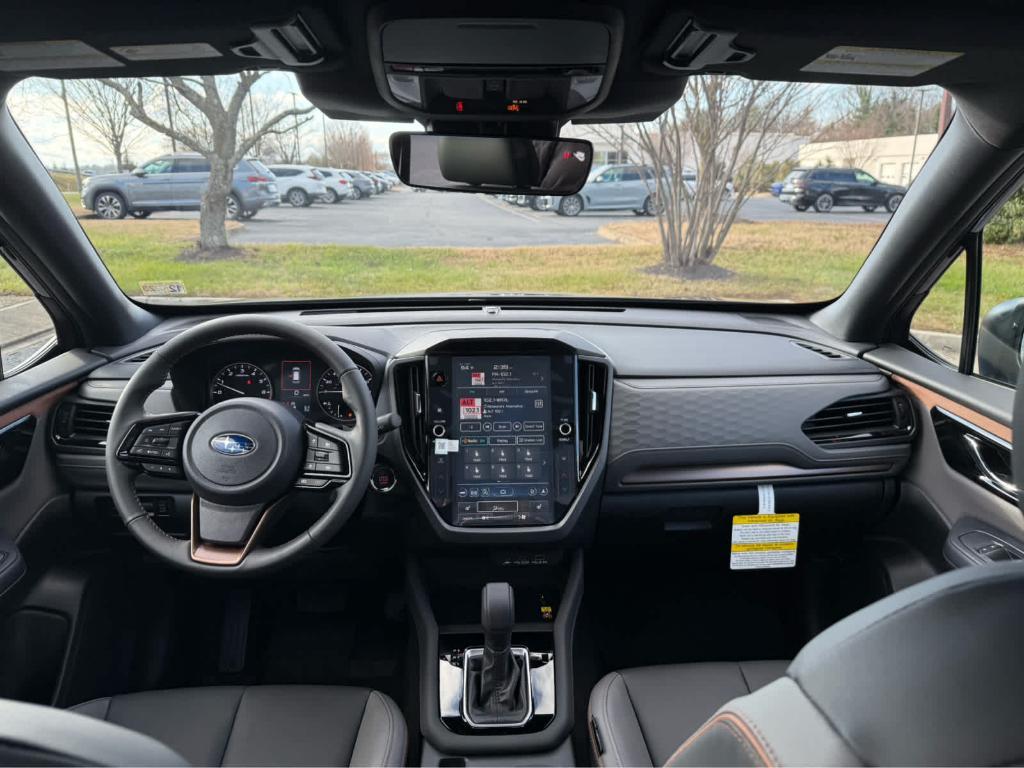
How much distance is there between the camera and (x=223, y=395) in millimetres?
2492

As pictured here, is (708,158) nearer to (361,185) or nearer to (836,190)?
(836,190)

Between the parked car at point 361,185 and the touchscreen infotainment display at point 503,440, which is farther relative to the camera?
the parked car at point 361,185

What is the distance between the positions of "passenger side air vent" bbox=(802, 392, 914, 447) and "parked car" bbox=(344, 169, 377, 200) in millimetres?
1986

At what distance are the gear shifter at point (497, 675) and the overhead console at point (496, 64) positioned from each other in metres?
1.53

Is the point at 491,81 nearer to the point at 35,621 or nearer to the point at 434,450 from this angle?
the point at 434,450

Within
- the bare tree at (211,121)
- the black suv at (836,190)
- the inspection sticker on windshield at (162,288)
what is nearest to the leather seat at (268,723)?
the inspection sticker on windshield at (162,288)

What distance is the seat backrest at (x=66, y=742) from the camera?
2.32 ft

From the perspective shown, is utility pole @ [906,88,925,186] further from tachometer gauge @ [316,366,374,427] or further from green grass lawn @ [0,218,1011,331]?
tachometer gauge @ [316,366,374,427]

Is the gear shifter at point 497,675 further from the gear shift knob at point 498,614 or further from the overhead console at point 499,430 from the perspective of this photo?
the overhead console at point 499,430

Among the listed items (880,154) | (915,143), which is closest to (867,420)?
(915,143)

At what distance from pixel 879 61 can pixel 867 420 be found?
130 centimetres

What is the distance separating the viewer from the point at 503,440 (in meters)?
2.58

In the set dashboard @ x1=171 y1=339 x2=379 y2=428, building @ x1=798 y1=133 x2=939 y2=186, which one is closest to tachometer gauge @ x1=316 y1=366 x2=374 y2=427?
dashboard @ x1=171 y1=339 x2=379 y2=428

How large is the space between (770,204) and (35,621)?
3.52m
